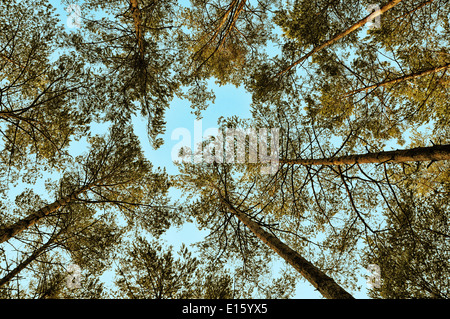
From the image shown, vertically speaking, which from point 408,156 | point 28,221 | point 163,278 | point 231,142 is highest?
point 231,142

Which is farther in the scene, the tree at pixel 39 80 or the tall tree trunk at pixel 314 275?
the tree at pixel 39 80

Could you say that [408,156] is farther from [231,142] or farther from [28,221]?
[28,221]

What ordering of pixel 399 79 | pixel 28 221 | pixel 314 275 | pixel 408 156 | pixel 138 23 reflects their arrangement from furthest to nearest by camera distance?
pixel 399 79 → pixel 138 23 → pixel 28 221 → pixel 408 156 → pixel 314 275

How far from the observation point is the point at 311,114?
6.32 m

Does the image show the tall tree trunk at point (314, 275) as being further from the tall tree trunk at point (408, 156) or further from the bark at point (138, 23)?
the bark at point (138, 23)

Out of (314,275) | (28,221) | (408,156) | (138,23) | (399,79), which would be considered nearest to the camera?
(314,275)

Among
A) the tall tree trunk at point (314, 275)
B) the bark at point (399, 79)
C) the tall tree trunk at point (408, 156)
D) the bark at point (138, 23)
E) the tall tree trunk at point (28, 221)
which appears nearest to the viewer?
the tall tree trunk at point (314, 275)

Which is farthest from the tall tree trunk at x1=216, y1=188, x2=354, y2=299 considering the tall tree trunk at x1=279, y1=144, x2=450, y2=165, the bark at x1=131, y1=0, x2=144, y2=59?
the bark at x1=131, y1=0, x2=144, y2=59

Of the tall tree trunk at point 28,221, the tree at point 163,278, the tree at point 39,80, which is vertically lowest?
the tree at point 163,278

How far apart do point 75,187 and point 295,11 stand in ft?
24.7

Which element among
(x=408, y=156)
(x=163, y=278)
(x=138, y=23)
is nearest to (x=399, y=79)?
(x=408, y=156)

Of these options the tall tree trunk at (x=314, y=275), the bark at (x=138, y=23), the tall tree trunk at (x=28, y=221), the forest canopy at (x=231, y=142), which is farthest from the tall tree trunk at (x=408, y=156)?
the tall tree trunk at (x=28, y=221)
